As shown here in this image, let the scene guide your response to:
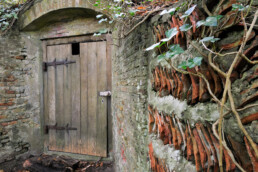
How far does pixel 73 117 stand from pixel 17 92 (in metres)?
1.23

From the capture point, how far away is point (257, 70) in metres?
0.51

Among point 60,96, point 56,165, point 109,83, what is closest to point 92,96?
point 109,83

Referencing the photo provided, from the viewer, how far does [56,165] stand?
288 centimetres

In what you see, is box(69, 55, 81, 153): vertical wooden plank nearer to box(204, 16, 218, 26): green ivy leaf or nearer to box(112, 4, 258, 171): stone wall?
box(112, 4, 258, 171): stone wall

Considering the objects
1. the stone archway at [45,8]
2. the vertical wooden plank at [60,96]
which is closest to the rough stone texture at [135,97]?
the stone archway at [45,8]

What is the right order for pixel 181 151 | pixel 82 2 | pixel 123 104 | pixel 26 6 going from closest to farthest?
pixel 181 151 → pixel 123 104 → pixel 82 2 → pixel 26 6

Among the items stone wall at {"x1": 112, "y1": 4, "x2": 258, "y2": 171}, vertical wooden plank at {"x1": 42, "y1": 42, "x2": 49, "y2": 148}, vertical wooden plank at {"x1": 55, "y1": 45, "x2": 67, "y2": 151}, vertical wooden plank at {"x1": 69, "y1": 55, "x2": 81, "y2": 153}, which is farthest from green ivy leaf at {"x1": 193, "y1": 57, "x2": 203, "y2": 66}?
vertical wooden plank at {"x1": 42, "y1": 42, "x2": 49, "y2": 148}

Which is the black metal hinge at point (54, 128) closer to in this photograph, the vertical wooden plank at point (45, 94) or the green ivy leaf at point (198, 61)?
the vertical wooden plank at point (45, 94)

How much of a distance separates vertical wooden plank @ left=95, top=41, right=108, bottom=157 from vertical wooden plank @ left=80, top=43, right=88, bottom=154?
0.25 metres

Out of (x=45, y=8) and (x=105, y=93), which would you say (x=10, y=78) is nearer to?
(x=45, y=8)

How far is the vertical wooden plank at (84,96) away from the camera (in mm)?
3062

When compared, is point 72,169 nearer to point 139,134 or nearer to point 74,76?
point 74,76

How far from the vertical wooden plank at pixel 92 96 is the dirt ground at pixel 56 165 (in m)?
0.25

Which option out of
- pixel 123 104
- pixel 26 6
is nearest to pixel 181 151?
pixel 123 104
